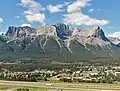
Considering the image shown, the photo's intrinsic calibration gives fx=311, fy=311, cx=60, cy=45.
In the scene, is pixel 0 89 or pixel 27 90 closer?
pixel 27 90

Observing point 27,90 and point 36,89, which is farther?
point 36,89

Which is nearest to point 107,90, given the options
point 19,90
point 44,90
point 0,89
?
point 44,90

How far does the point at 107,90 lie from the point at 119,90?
183 inches

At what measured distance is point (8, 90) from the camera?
388ft

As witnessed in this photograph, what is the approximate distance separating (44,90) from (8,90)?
13.8m

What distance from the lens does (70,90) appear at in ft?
378

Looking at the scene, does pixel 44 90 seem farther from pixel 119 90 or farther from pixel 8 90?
pixel 119 90

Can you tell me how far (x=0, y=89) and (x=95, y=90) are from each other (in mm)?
37277

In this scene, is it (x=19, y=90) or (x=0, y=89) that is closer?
(x=19, y=90)

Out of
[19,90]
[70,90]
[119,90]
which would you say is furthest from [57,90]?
[119,90]

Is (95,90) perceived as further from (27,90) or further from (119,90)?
(27,90)

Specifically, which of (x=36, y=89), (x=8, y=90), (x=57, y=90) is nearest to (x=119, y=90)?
(x=57, y=90)

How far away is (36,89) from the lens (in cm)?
12056

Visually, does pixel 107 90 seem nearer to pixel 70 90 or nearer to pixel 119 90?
pixel 119 90
